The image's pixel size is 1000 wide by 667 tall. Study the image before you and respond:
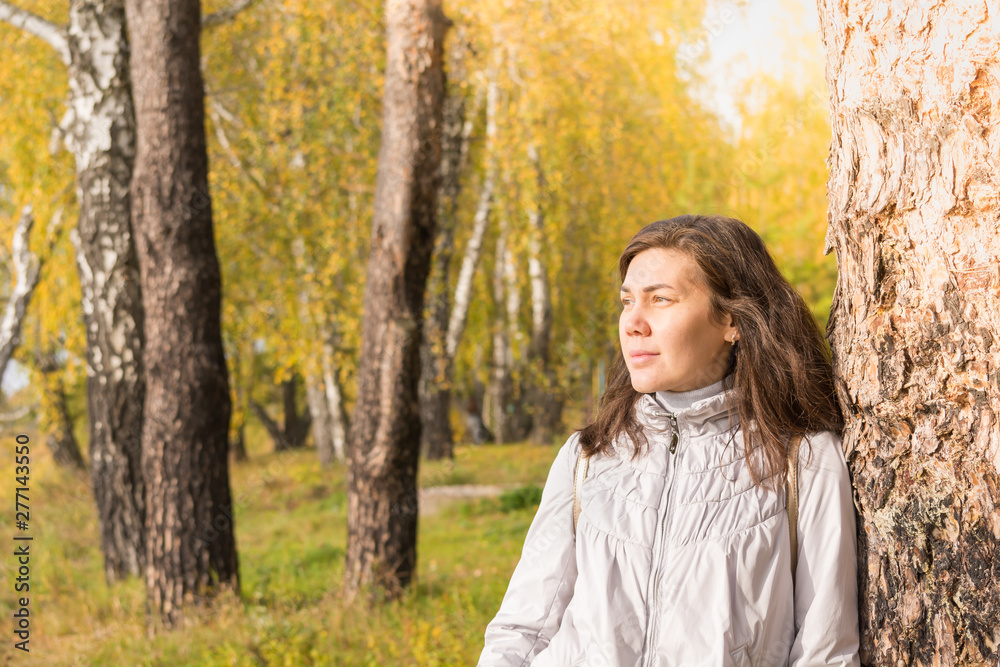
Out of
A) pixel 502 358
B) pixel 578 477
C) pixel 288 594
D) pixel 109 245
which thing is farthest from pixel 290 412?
pixel 578 477

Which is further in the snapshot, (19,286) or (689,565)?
(19,286)

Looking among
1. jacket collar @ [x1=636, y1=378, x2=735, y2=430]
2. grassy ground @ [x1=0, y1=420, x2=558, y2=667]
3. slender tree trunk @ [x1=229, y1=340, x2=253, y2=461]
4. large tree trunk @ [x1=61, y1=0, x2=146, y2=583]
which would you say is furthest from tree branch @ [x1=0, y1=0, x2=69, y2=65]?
jacket collar @ [x1=636, y1=378, x2=735, y2=430]

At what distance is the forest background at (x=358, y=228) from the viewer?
511 centimetres

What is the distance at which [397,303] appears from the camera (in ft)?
15.4

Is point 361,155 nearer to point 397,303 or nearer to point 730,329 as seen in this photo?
→ point 397,303

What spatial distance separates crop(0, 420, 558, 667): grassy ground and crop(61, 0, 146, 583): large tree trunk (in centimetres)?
95

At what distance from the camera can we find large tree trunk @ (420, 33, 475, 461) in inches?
341

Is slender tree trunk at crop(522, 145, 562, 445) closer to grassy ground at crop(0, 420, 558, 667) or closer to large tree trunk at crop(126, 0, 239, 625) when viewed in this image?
grassy ground at crop(0, 420, 558, 667)

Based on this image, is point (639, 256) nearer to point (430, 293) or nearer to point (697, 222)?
point (697, 222)

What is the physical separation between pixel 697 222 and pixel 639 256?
0.53 ft

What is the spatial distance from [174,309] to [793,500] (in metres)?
3.99

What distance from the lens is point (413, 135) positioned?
4.63 m

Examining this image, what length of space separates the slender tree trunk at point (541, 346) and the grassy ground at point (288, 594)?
2301mm

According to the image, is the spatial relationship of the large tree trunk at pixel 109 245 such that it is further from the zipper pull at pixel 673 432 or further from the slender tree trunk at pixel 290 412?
the slender tree trunk at pixel 290 412
